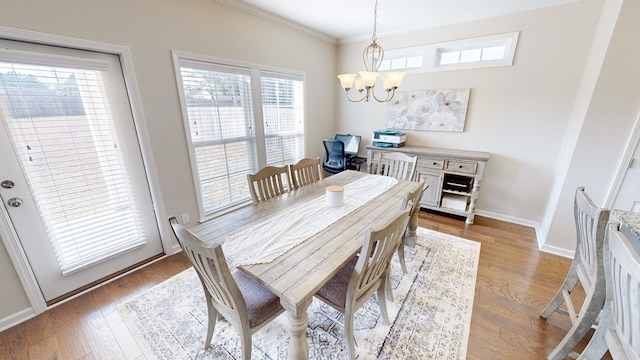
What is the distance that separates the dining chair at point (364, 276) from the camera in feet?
3.70

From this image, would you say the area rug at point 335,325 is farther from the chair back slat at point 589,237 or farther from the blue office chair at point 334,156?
the blue office chair at point 334,156

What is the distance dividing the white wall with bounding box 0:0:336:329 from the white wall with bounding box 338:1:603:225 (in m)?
2.13

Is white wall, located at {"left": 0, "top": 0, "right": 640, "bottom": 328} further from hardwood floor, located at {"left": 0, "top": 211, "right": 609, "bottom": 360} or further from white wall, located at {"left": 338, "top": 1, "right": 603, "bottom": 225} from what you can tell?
hardwood floor, located at {"left": 0, "top": 211, "right": 609, "bottom": 360}

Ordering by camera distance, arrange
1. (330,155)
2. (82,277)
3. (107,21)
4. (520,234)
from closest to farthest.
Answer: (107,21)
(82,277)
(520,234)
(330,155)

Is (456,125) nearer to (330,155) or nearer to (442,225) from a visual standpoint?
(442,225)

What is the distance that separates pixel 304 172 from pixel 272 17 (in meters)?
2.05

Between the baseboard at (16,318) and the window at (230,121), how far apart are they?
1377 mm

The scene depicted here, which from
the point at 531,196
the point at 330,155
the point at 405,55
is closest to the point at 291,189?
the point at 330,155

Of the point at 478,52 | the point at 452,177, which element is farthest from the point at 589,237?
the point at 478,52

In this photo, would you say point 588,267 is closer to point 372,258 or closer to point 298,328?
point 372,258

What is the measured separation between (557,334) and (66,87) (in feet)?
12.9

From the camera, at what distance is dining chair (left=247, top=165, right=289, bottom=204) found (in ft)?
6.43

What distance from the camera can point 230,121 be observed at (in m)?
2.79

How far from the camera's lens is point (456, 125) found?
3.28m
